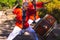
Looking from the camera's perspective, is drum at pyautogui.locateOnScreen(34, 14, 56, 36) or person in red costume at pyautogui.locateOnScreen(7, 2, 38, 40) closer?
person in red costume at pyautogui.locateOnScreen(7, 2, 38, 40)

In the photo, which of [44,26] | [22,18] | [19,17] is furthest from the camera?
[44,26]

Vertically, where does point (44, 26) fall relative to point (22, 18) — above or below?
below

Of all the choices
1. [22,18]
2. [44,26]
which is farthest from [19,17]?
[44,26]

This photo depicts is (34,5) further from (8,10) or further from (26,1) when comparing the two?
(8,10)

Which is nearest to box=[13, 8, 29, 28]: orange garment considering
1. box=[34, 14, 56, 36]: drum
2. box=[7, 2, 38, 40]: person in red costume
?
box=[7, 2, 38, 40]: person in red costume

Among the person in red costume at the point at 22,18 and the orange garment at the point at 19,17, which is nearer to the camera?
the person in red costume at the point at 22,18

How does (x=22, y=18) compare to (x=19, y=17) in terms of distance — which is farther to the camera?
(x=19, y=17)

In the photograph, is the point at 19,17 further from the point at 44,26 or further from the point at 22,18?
the point at 44,26

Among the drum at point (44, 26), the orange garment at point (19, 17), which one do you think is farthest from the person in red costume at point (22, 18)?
the drum at point (44, 26)

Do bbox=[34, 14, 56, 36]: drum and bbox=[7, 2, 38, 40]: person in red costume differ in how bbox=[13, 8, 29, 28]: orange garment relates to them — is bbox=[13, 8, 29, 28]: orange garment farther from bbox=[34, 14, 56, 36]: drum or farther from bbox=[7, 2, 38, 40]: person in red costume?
bbox=[34, 14, 56, 36]: drum

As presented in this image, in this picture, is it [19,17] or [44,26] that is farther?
[44,26]

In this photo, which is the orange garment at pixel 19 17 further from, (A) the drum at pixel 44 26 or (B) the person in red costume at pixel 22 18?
(A) the drum at pixel 44 26

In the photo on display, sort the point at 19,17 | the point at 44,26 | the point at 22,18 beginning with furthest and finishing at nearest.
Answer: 1. the point at 44,26
2. the point at 19,17
3. the point at 22,18

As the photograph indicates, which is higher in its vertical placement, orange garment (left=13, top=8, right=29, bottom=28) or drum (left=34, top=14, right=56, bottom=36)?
orange garment (left=13, top=8, right=29, bottom=28)
